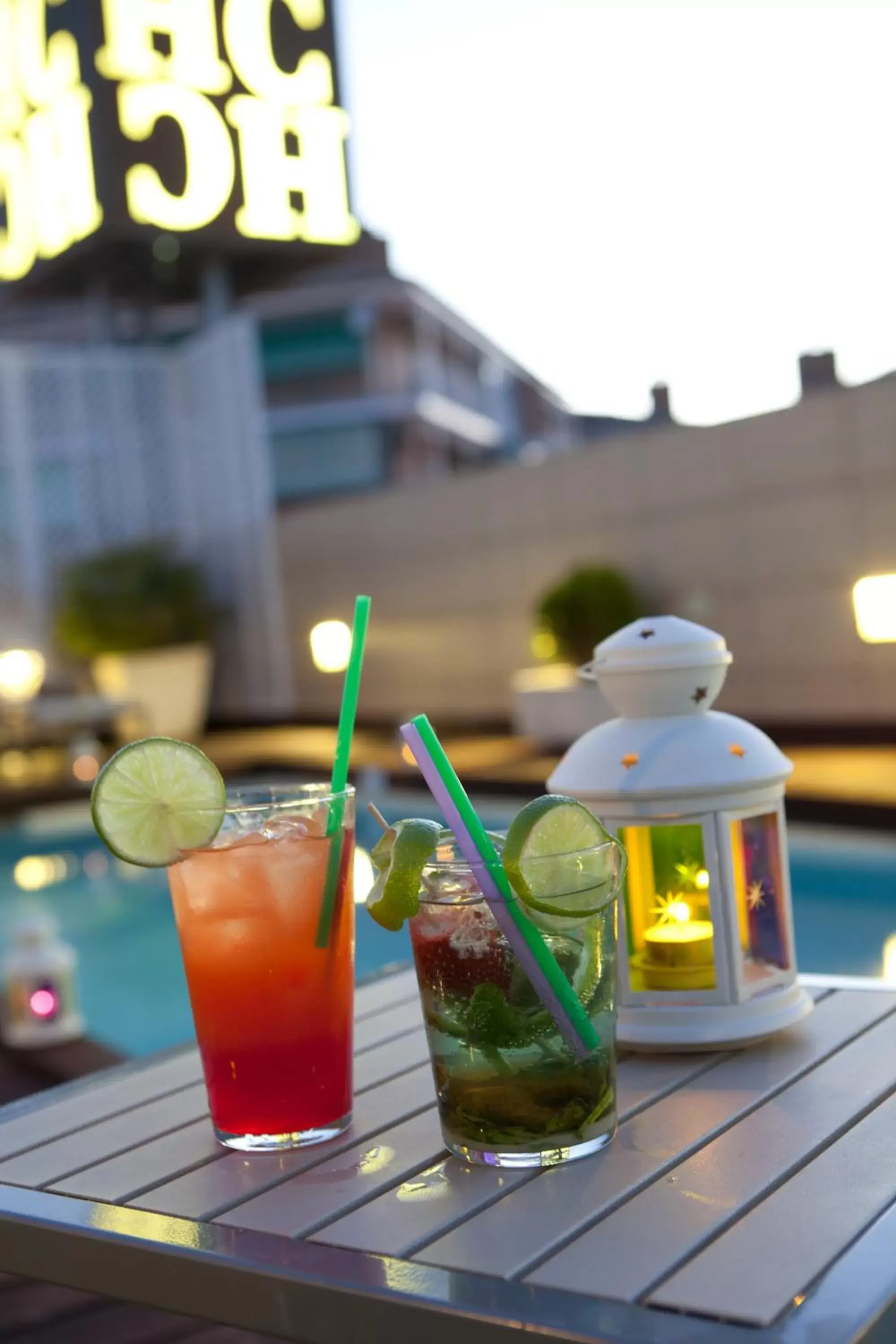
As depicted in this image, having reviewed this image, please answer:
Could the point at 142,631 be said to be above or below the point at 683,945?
above

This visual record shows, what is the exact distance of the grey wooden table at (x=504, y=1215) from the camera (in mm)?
627

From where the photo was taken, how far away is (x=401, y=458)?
72.9 feet

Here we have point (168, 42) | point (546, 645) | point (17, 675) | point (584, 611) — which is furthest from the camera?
point (17, 675)

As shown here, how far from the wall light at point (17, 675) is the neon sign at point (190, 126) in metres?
2.65

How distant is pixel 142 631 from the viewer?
947 centimetres

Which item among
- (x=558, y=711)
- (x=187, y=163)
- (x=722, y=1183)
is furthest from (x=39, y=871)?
(x=722, y=1183)

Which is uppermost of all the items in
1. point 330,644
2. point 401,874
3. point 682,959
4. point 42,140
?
point 42,140

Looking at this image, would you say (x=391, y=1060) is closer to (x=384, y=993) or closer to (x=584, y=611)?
(x=384, y=993)

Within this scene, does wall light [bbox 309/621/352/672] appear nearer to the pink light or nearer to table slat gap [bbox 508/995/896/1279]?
the pink light

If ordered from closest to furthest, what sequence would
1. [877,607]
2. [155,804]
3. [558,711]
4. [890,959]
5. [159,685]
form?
[155,804] < [890,959] < [877,607] < [558,711] < [159,685]

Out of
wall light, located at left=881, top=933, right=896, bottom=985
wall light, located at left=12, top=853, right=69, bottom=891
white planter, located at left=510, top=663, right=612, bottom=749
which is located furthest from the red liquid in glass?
white planter, located at left=510, top=663, right=612, bottom=749

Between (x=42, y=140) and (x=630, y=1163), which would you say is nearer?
(x=630, y=1163)

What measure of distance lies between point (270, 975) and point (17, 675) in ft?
26.7

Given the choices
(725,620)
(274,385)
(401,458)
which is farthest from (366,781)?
(274,385)
